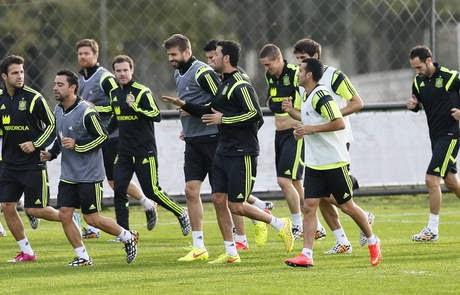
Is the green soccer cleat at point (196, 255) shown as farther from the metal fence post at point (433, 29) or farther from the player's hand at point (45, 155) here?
the metal fence post at point (433, 29)

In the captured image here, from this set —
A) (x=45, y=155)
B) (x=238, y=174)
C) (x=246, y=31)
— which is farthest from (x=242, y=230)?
(x=246, y=31)

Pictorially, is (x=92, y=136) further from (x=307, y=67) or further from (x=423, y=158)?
(x=423, y=158)

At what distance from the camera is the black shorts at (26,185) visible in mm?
14914

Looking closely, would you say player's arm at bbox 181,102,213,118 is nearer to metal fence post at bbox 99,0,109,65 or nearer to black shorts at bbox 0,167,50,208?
black shorts at bbox 0,167,50,208

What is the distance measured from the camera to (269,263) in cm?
1409

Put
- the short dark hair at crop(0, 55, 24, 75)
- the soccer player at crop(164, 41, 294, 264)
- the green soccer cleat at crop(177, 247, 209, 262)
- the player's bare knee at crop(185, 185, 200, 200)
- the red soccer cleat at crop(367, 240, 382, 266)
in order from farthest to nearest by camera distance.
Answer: the player's bare knee at crop(185, 185, 200, 200)
the short dark hair at crop(0, 55, 24, 75)
the green soccer cleat at crop(177, 247, 209, 262)
the soccer player at crop(164, 41, 294, 264)
the red soccer cleat at crop(367, 240, 382, 266)

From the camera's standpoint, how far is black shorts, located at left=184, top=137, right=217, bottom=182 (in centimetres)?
1531

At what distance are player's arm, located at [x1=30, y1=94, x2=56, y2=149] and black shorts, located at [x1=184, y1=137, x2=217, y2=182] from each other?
1620mm

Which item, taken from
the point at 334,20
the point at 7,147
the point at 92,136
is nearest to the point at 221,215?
the point at 92,136

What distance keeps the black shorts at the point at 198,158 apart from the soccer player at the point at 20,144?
164cm

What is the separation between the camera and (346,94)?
48.9 ft

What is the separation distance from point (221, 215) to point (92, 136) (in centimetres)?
161

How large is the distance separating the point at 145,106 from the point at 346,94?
2348 mm

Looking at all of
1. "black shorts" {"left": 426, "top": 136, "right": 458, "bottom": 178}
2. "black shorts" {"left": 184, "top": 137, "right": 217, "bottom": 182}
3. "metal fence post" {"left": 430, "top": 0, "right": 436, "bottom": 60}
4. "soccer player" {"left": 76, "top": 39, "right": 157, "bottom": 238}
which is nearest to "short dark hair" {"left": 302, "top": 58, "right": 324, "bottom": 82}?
"black shorts" {"left": 184, "top": 137, "right": 217, "bottom": 182}
